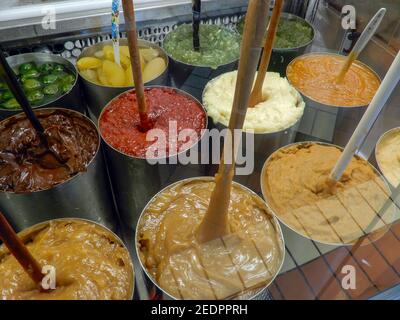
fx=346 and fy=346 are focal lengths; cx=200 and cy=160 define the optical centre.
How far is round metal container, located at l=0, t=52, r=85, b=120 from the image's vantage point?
129 centimetres

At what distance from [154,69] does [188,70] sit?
0.50 ft

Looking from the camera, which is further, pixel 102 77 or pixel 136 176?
pixel 102 77

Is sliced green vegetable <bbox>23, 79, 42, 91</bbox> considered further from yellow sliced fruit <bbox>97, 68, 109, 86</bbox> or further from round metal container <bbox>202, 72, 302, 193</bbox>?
round metal container <bbox>202, 72, 302, 193</bbox>

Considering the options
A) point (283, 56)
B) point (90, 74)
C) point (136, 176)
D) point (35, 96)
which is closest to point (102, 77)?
point (90, 74)

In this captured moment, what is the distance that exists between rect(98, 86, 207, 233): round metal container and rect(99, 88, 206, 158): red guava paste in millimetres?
39

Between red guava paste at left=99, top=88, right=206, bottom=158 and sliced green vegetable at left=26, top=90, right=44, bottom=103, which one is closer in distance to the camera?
red guava paste at left=99, top=88, right=206, bottom=158

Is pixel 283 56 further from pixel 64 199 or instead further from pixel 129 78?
pixel 64 199

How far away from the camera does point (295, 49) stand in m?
1.67

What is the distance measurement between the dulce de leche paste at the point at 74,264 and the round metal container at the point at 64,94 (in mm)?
527

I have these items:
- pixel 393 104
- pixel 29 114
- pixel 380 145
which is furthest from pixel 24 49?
pixel 393 104

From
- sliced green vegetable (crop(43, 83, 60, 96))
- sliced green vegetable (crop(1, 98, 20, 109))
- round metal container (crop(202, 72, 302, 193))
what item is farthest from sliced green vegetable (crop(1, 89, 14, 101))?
round metal container (crop(202, 72, 302, 193))

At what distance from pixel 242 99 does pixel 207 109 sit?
0.80 meters

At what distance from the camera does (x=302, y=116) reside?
4.76ft

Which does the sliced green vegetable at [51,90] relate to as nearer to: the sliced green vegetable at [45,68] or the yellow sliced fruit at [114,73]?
the sliced green vegetable at [45,68]
